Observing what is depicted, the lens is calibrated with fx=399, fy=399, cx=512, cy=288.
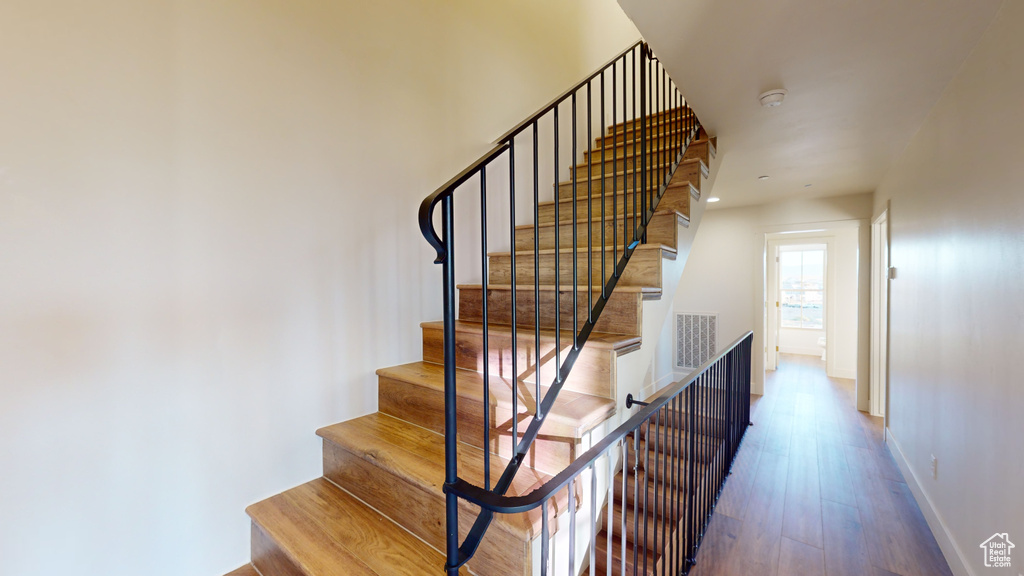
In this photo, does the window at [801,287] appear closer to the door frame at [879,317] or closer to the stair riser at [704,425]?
the door frame at [879,317]

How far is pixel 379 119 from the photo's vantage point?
1.86m

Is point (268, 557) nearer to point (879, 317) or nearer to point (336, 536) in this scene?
point (336, 536)

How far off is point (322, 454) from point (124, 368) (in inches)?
29.3

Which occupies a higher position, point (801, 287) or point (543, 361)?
point (801, 287)

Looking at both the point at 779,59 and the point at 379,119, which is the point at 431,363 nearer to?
the point at 379,119

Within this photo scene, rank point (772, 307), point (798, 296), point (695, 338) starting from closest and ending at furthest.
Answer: point (695, 338) → point (772, 307) → point (798, 296)

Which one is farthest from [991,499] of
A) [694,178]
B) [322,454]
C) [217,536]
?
[217,536]

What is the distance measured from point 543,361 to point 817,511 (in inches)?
81.0

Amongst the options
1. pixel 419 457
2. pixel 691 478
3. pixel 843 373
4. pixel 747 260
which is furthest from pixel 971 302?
pixel 843 373

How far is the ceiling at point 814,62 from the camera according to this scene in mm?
1419

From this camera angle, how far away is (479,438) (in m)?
1.47

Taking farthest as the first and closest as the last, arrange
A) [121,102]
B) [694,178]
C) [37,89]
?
1. [694,178]
2. [121,102]
3. [37,89]

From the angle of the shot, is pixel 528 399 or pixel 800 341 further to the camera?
pixel 800 341

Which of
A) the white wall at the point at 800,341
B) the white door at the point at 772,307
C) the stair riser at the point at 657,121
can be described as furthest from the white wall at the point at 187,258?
the white wall at the point at 800,341
